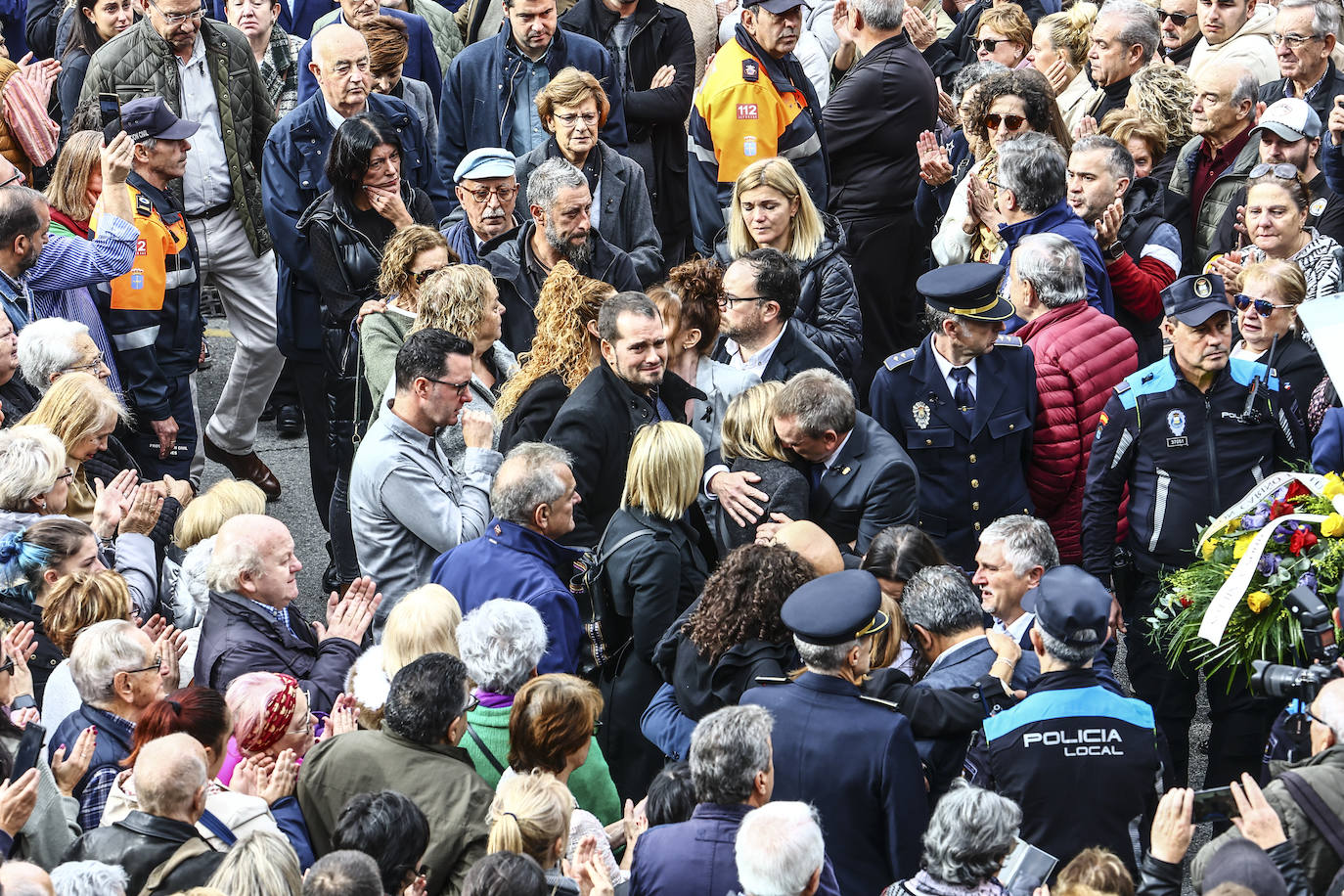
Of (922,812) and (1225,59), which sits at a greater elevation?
(1225,59)

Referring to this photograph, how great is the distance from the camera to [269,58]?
10.3 m

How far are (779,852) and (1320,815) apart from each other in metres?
1.61

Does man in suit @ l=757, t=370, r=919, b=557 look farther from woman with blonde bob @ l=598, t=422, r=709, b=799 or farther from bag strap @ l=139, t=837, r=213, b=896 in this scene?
bag strap @ l=139, t=837, r=213, b=896

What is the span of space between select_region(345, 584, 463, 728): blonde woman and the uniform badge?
7.64ft

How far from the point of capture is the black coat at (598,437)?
6.30 m

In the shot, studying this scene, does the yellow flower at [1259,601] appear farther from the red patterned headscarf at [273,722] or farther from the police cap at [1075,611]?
the red patterned headscarf at [273,722]

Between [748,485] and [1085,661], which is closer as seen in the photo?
[1085,661]

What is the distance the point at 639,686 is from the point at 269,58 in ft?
20.2

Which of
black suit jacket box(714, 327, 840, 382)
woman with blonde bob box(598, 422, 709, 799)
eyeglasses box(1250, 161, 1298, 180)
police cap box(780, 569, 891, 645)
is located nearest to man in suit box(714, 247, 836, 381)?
black suit jacket box(714, 327, 840, 382)

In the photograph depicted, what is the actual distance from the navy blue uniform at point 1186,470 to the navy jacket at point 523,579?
7.59 ft

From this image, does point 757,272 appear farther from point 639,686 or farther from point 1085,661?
point 1085,661

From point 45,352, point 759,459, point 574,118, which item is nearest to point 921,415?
point 759,459

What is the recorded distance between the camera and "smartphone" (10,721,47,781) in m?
4.63

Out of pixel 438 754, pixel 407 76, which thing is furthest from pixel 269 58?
pixel 438 754
